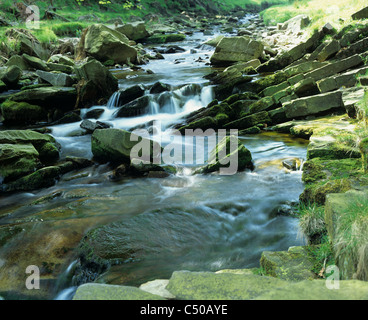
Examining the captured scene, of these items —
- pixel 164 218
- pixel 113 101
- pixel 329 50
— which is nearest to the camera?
pixel 164 218

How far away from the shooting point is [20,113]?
11562mm

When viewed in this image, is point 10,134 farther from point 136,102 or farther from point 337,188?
point 337,188

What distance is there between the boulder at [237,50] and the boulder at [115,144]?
36.5ft

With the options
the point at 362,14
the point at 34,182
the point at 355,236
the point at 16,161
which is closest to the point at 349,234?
the point at 355,236

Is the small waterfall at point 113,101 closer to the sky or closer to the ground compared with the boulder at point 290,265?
closer to the sky

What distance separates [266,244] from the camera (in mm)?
4730

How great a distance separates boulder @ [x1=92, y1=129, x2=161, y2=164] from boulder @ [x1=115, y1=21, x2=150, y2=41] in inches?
970

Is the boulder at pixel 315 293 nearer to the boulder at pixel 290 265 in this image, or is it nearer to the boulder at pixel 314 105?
the boulder at pixel 290 265

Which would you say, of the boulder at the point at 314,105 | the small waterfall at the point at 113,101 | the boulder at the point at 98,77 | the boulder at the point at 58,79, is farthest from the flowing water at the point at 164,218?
the boulder at the point at 58,79

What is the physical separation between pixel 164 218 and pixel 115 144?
121 inches

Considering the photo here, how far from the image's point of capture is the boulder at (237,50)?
16656mm

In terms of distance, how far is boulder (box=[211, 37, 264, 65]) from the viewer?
1666 cm

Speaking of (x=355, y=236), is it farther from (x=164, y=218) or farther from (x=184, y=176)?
(x=184, y=176)

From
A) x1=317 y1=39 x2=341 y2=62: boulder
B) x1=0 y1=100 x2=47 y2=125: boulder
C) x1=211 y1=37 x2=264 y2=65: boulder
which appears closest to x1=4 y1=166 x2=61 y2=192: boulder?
x1=0 y1=100 x2=47 y2=125: boulder
